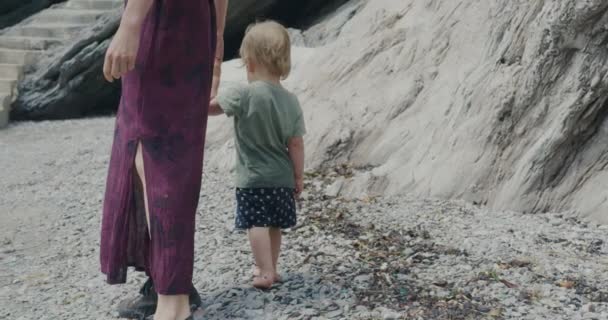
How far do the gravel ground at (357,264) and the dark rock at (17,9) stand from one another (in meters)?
8.62

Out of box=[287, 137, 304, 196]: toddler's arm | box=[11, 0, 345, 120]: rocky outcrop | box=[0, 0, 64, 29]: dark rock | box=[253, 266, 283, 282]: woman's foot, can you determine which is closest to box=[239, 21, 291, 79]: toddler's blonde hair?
box=[287, 137, 304, 196]: toddler's arm

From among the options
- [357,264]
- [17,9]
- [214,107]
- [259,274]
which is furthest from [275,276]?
[17,9]

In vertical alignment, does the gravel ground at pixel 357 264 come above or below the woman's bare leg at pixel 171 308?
below

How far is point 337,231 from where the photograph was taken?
4.23m

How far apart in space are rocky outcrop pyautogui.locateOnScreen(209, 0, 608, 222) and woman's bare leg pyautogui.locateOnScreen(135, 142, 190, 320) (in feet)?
7.93

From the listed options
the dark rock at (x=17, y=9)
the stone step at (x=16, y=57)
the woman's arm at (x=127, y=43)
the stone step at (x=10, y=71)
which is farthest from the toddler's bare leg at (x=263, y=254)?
the dark rock at (x=17, y=9)

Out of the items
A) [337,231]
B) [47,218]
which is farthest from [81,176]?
[337,231]

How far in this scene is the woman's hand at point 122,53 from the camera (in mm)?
2482

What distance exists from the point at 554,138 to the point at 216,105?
2.35 metres

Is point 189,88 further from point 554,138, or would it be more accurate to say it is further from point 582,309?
point 554,138

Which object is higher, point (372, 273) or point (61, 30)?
point (61, 30)

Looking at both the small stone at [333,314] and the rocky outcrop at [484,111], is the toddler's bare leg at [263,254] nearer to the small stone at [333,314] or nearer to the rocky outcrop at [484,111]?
the small stone at [333,314]

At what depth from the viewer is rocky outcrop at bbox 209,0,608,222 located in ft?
15.2

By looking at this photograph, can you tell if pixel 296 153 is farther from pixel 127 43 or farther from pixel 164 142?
pixel 127 43
